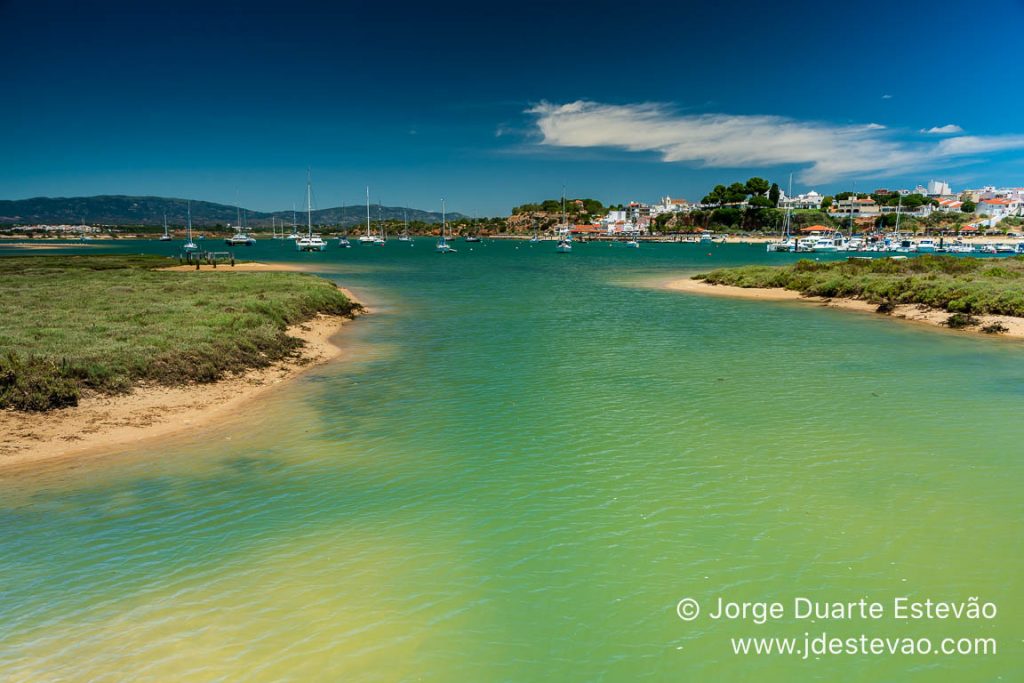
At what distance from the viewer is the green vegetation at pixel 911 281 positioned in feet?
122

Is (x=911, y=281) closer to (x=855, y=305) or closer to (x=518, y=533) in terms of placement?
(x=855, y=305)

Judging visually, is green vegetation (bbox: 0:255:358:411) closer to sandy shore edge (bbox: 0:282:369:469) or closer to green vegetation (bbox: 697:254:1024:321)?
sandy shore edge (bbox: 0:282:369:469)

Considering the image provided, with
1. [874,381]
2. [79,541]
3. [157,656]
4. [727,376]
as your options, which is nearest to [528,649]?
[157,656]

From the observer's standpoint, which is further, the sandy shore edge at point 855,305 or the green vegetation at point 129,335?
the sandy shore edge at point 855,305

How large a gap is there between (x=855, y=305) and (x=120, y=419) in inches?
1844

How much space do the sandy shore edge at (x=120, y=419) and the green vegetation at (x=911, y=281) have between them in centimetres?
3988

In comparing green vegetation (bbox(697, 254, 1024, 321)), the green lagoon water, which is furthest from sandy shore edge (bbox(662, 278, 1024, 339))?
the green lagoon water

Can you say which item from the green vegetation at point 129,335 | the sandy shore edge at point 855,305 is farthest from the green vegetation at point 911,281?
the green vegetation at point 129,335

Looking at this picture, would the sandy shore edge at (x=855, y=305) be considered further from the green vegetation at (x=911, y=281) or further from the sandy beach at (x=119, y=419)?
the sandy beach at (x=119, y=419)

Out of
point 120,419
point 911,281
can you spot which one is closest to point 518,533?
point 120,419

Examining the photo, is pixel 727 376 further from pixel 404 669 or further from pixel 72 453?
pixel 72 453

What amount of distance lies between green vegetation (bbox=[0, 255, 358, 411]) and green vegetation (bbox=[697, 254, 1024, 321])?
38.8 meters

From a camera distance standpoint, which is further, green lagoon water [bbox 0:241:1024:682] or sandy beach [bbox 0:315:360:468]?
sandy beach [bbox 0:315:360:468]

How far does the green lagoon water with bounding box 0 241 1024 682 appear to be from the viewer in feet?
26.1
